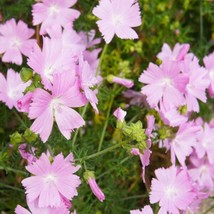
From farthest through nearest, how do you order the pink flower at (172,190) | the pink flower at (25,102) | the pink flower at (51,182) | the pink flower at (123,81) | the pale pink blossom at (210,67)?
1. the pale pink blossom at (210,67)
2. the pink flower at (123,81)
3. the pink flower at (172,190)
4. the pink flower at (51,182)
5. the pink flower at (25,102)

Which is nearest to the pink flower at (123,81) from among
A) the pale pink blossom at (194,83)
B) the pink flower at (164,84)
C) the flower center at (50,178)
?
the pink flower at (164,84)

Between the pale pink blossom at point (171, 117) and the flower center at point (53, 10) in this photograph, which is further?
the flower center at point (53, 10)

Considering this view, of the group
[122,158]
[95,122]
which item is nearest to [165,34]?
[95,122]

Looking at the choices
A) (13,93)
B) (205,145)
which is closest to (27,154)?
(13,93)

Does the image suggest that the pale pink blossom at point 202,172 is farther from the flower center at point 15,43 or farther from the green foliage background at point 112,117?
the flower center at point 15,43

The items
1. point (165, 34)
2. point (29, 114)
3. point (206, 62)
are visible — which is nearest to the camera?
point (29, 114)

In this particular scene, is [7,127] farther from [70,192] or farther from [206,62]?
[206,62]

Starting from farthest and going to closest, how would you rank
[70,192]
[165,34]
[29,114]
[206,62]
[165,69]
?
[165,34], [206,62], [165,69], [70,192], [29,114]

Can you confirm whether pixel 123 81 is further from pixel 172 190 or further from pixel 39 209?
pixel 39 209
